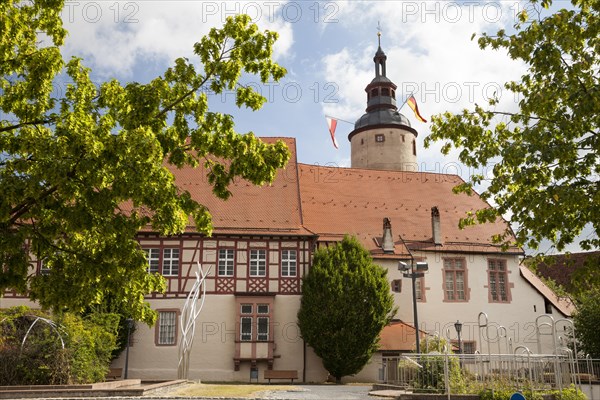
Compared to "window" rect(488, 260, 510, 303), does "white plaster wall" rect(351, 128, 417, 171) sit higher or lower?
higher

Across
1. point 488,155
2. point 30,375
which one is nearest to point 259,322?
point 30,375

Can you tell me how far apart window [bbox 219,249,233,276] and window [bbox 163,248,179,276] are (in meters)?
1.92

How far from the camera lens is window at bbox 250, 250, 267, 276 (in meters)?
Answer: 27.3

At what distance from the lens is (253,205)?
29.0 m

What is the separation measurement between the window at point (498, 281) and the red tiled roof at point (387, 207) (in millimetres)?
793

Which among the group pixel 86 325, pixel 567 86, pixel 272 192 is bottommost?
pixel 86 325

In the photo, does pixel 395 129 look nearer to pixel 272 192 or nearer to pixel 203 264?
pixel 272 192

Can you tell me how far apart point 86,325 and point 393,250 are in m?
14.9

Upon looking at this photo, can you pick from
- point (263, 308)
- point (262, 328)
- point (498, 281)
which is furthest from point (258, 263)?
point (498, 281)

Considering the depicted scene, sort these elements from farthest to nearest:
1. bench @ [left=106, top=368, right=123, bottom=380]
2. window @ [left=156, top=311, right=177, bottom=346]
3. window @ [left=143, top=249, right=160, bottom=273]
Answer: window @ [left=143, top=249, right=160, bottom=273], window @ [left=156, top=311, right=177, bottom=346], bench @ [left=106, top=368, right=123, bottom=380]

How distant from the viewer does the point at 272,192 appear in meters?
29.9

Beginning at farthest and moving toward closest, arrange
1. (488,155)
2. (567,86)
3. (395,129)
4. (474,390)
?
(395,129)
(474,390)
(488,155)
(567,86)

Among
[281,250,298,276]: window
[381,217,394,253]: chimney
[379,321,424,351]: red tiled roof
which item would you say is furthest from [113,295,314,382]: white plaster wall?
[381,217,394,253]: chimney

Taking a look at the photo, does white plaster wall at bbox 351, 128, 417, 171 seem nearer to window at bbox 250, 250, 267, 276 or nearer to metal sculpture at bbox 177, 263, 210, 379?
window at bbox 250, 250, 267, 276
